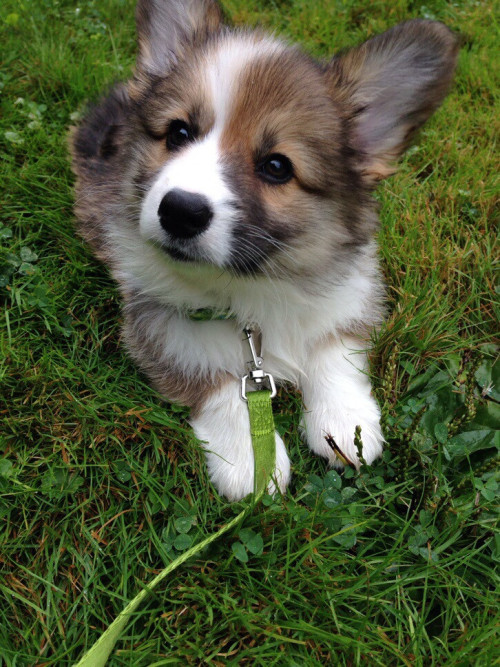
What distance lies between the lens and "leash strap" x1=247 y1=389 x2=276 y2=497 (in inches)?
79.7

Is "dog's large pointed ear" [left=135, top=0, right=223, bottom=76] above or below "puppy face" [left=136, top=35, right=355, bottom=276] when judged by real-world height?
above

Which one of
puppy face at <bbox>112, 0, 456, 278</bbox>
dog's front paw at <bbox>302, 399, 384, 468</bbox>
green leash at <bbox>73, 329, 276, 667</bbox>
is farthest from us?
dog's front paw at <bbox>302, 399, 384, 468</bbox>

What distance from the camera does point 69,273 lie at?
2.69 metres

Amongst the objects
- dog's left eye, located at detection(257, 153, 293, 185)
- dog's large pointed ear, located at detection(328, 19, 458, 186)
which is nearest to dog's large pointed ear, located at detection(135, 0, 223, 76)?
dog's large pointed ear, located at detection(328, 19, 458, 186)

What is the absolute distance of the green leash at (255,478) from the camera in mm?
1631

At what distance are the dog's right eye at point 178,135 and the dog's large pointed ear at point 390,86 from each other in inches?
22.4

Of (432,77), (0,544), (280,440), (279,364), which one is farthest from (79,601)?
(432,77)

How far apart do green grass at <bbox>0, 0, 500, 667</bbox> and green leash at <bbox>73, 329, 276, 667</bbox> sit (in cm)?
8

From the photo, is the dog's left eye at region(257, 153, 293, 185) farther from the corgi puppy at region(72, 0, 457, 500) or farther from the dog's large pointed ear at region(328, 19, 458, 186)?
the dog's large pointed ear at region(328, 19, 458, 186)

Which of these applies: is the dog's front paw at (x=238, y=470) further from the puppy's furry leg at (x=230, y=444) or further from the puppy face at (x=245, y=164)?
the puppy face at (x=245, y=164)

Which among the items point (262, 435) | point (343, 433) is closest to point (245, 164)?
point (262, 435)

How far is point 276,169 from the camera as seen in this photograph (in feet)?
6.06

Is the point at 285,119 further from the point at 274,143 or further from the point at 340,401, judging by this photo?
the point at 340,401

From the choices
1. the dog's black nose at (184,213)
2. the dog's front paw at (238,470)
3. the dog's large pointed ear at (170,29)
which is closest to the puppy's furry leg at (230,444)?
the dog's front paw at (238,470)
